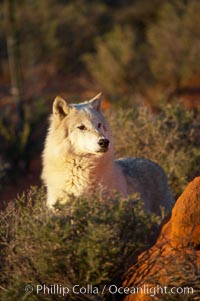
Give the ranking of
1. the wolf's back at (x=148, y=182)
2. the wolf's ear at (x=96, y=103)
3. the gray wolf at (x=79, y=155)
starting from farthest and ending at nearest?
the wolf's back at (x=148, y=182)
the wolf's ear at (x=96, y=103)
the gray wolf at (x=79, y=155)

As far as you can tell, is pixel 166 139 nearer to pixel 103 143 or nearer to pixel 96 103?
pixel 96 103

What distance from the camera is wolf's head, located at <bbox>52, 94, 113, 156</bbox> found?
254 inches

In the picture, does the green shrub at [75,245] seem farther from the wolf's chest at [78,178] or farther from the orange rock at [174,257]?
the wolf's chest at [78,178]

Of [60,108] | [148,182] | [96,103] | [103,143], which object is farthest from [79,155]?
[148,182]

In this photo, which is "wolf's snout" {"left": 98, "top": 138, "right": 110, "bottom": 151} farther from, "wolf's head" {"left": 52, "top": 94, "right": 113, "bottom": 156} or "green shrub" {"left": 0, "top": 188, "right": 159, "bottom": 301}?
"green shrub" {"left": 0, "top": 188, "right": 159, "bottom": 301}

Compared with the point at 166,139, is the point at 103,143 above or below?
below

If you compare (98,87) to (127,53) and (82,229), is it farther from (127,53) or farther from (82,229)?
(82,229)

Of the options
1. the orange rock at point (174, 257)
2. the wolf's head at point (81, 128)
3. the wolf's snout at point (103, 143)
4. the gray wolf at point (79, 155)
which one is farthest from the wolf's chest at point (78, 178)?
the orange rock at point (174, 257)

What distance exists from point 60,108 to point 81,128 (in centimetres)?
38

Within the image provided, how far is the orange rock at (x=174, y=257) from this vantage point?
185 inches

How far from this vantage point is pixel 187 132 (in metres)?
9.22

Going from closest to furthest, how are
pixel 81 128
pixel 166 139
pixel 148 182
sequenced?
pixel 81 128 < pixel 148 182 < pixel 166 139

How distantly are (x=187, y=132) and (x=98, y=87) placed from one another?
29.8 feet

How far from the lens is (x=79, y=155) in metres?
6.62
